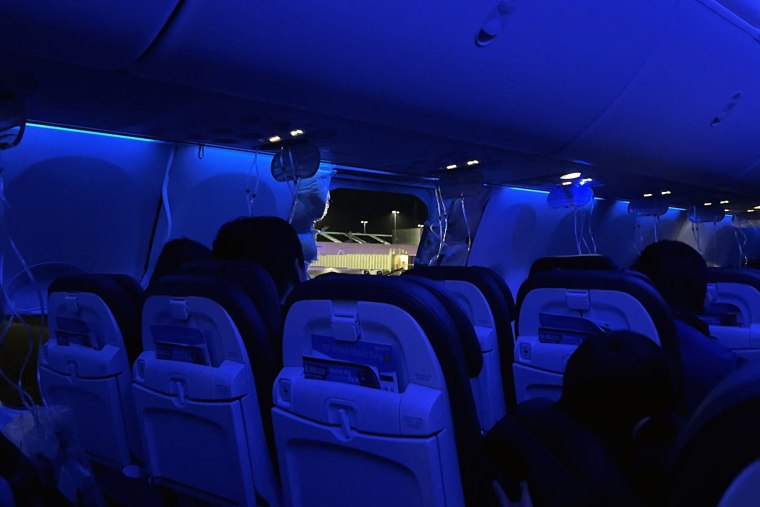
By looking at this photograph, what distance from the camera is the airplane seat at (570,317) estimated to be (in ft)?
6.79

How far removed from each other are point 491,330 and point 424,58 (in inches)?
55.0

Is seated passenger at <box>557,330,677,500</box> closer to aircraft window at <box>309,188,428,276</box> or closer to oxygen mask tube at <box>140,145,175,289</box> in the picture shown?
oxygen mask tube at <box>140,145,175,289</box>

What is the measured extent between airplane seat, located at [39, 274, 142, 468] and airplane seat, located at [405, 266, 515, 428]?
153 centimetres

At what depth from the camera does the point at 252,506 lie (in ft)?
6.56

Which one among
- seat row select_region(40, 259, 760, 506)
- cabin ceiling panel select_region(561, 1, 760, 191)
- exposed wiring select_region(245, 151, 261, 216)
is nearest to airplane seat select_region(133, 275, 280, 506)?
seat row select_region(40, 259, 760, 506)

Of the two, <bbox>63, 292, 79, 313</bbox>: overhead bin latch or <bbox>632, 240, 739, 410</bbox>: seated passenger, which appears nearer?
<bbox>632, 240, 739, 410</bbox>: seated passenger

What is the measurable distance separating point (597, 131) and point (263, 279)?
9.24 ft

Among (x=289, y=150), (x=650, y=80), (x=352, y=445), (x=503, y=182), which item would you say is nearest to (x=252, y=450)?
(x=352, y=445)

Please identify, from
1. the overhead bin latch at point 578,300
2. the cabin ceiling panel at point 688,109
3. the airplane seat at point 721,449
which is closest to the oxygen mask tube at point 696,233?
the cabin ceiling panel at point 688,109

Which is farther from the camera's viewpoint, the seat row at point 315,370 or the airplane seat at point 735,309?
the airplane seat at point 735,309

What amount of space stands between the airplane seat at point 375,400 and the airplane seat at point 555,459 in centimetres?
15

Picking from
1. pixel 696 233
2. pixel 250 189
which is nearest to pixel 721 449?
pixel 250 189

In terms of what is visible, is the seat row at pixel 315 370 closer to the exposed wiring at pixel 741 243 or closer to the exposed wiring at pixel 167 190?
the exposed wiring at pixel 167 190

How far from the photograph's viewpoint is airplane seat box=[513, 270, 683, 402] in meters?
2.07
